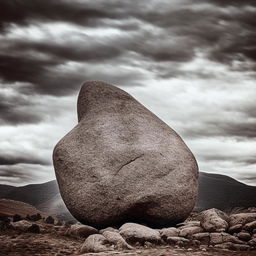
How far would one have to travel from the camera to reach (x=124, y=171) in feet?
45.4

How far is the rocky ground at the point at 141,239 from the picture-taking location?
10594 mm

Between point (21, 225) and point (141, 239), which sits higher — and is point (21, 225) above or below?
above

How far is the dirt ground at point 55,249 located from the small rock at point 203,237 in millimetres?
1037

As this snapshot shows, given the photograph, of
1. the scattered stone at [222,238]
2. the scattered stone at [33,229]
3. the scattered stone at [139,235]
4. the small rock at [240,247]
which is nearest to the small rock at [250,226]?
the scattered stone at [222,238]

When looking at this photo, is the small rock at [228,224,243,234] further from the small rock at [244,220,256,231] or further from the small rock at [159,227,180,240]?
the small rock at [159,227,180,240]

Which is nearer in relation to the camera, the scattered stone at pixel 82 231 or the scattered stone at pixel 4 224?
the scattered stone at pixel 82 231

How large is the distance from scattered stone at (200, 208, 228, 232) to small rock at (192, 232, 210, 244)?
0.50m

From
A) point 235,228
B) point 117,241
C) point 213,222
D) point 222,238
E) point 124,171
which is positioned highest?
point 124,171

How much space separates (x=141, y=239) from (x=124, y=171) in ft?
8.81

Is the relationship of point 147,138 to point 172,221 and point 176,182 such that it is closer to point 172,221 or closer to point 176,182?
point 176,182

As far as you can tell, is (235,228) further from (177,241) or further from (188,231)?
(177,241)

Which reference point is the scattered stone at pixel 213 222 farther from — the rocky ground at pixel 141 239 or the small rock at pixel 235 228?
the small rock at pixel 235 228

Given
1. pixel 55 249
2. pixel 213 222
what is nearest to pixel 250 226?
pixel 213 222

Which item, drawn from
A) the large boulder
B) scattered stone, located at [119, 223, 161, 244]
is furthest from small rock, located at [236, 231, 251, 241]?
scattered stone, located at [119, 223, 161, 244]
